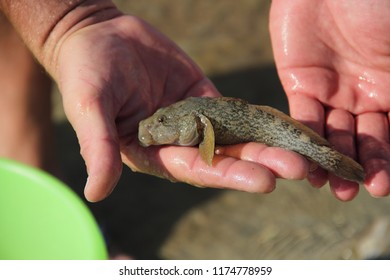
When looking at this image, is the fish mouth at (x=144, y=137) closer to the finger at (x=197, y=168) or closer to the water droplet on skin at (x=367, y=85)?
the finger at (x=197, y=168)

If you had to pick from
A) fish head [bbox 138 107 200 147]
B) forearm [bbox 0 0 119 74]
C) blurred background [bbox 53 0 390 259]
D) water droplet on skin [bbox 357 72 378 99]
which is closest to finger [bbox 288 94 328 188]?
water droplet on skin [bbox 357 72 378 99]

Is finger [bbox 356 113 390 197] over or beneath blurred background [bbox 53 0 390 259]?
over

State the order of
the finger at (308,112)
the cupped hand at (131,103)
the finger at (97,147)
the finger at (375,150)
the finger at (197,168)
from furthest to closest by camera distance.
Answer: the finger at (308,112) < the finger at (375,150) < the finger at (197,168) < the cupped hand at (131,103) < the finger at (97,147)

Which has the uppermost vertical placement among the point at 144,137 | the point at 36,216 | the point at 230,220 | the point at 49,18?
the point at 49,18

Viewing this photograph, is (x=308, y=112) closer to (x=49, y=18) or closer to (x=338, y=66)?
(x=338, y=66)

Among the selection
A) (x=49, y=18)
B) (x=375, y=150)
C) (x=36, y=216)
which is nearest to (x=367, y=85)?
(x=375, y=150)

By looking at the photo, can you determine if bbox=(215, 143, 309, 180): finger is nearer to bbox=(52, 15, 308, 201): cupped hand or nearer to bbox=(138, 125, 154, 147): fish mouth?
bbox=(52, 15, 308, 201): cupped hand

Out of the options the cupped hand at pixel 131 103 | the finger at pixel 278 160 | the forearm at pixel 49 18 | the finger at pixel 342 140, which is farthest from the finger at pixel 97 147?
the finger at pixel 342 140
